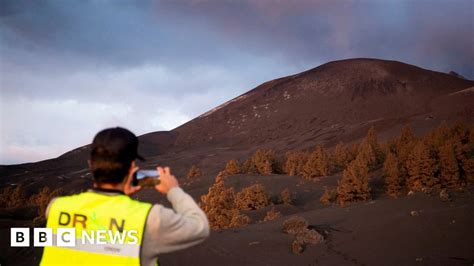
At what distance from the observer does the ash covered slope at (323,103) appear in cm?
12150

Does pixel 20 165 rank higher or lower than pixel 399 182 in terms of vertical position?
higher

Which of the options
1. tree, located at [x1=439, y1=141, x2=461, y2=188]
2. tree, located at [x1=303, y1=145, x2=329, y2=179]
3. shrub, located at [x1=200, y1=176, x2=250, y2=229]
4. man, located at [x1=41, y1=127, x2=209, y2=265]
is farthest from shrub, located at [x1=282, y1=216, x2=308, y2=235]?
tree, located at [x1=303, y1=145, x2=329, y2=179]

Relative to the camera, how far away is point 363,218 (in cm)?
1673

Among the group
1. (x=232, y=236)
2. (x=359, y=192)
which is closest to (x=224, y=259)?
(x=232, y=236)

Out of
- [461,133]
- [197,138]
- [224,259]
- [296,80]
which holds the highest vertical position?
[296,80]

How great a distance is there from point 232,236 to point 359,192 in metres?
13.3

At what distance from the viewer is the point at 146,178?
93.1 inches

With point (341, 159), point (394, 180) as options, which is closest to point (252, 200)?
point (394, 180)

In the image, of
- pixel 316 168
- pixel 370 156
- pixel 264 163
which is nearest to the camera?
pixel 370 156

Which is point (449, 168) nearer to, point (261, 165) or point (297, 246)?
point (297, 246)

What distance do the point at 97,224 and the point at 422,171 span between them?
26981 millimetres

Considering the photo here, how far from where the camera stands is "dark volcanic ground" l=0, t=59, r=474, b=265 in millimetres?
11836

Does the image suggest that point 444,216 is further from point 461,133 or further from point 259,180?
point 461,133

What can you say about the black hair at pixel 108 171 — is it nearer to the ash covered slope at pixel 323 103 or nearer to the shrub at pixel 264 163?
the shrub at pixel 264 163
